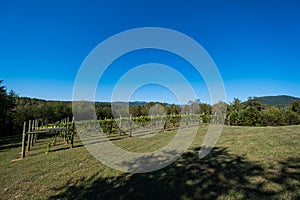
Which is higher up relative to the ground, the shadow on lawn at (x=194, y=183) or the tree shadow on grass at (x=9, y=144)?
the shadow on lawn at (x=194, y=183)

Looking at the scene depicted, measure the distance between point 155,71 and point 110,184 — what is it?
674 centimetres

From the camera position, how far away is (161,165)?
4855 mm

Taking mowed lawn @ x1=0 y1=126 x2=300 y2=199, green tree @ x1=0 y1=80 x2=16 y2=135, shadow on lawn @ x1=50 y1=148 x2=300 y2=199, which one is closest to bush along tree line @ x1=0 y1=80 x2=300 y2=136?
green tree @ x1=0 y1=80 x2=16 y2=135

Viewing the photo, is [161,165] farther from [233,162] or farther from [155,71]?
[155,71]

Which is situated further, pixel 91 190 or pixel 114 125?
pixel 114 125

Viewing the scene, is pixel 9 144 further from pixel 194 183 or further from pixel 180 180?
pixel 194 183

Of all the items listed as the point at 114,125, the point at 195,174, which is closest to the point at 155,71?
the point at 195,174

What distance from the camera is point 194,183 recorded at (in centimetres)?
345

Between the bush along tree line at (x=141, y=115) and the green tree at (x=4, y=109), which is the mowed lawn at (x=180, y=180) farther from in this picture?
the green tree at (x=4, y=109)

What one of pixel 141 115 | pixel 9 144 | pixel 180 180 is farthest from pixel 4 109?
pixel 180 180

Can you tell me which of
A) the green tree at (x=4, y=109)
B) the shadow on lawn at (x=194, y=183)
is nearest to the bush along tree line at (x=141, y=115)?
the green tree at (x=4, y=109)

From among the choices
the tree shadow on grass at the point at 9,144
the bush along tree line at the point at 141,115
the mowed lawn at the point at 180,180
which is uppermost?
the bush along tree line at the point at 141,115

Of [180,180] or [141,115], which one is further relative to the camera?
[141,115]

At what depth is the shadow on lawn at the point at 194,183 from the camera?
2990 millimetres
